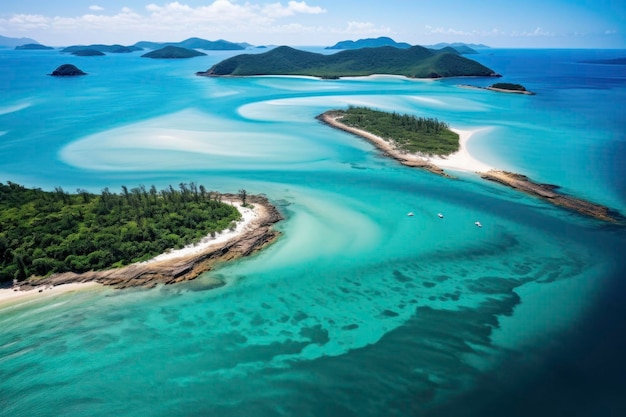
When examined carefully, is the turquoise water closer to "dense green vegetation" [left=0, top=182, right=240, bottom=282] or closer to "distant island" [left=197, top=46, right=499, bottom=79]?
"dense green vegetation" [left=0, top=182, right=240, bottom=282]

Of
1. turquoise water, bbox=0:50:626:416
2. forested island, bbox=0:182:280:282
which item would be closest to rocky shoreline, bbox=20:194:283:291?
forested island, bbox=0:182:280:282

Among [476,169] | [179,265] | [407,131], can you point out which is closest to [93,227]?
[179,265]

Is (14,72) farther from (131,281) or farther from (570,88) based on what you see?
(570,88)

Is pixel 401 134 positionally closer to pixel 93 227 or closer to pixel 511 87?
pixel 93 227

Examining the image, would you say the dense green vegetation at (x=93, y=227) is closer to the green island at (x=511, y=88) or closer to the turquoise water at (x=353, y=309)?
the turquoise water at (x=353, y=309)

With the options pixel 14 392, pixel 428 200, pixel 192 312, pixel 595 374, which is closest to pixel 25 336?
pixel 14 392

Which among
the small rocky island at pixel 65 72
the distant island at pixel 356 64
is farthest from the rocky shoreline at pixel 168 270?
the small rocky island at pixel 65 72
